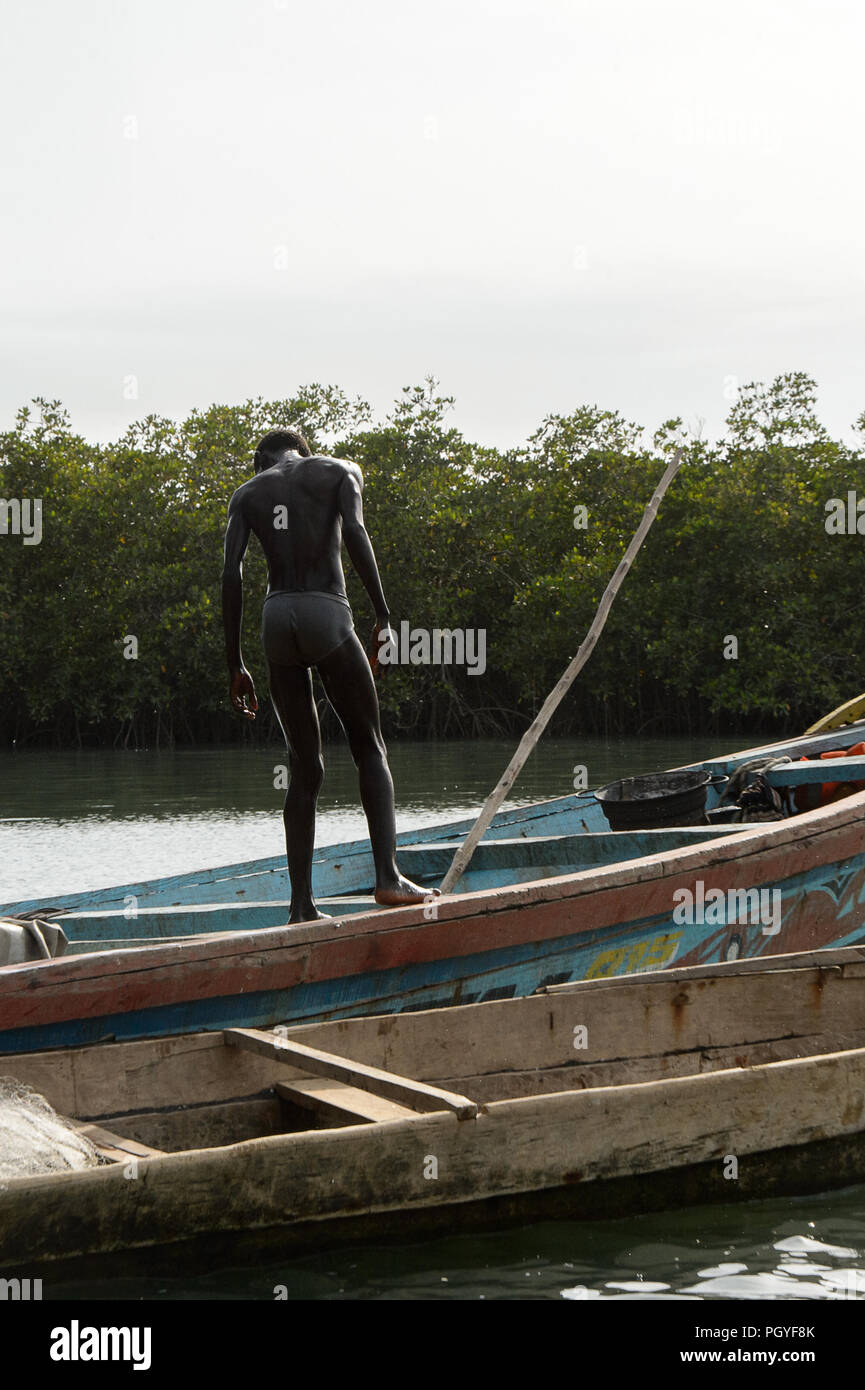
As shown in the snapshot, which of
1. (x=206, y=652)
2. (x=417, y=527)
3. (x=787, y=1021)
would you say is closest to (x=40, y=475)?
(x=206, y=652)

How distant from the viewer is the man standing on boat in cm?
520

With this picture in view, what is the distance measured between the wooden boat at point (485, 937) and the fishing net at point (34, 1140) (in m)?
0.33

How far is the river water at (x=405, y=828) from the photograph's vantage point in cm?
386

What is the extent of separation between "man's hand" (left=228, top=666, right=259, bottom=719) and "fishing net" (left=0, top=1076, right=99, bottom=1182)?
184cm

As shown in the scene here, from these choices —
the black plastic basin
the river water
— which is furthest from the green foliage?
the black plastic basin

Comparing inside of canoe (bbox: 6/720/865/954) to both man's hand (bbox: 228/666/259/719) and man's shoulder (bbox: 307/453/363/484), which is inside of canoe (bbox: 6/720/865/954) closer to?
man's hand (bbox: 228/666/259/719)

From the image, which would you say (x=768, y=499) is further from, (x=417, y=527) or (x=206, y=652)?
(x=206, y=652)

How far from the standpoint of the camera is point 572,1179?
4.14 m

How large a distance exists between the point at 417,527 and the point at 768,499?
8823 millimetres

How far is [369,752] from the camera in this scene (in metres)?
5.29

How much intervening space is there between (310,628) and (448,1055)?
1.65 meters

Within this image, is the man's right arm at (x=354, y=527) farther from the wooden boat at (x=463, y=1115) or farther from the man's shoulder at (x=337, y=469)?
the wooden boat at (x=463, y=1115)

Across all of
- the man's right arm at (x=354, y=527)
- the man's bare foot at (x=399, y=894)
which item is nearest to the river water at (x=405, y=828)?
the man's bare foot at (x=399, y=894)

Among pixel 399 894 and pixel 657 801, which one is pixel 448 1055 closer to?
pixel 399 894
